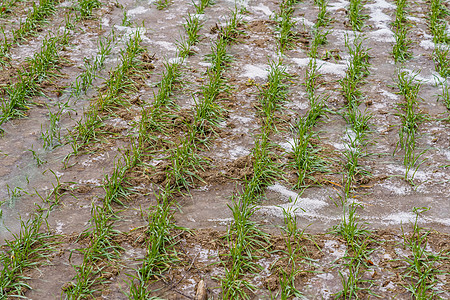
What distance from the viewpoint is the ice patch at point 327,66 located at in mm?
4719

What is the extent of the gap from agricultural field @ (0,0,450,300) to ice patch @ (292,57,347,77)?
2 cm

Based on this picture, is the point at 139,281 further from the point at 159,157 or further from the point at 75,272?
the point at 159,157

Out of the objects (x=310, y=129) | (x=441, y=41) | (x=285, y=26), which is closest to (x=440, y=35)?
(x=441, y=41)

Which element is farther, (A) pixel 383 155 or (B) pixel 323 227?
(A) pixel 383 155

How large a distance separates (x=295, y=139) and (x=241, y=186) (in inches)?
29.3

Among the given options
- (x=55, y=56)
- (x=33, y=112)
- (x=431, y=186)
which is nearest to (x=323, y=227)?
(x=431, y=186)

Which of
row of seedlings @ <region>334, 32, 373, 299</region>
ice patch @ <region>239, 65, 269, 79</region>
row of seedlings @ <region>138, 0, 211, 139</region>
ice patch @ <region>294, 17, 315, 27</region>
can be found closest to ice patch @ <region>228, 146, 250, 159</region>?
row of seedlings @ <region>138, 0, 211, 139</region>

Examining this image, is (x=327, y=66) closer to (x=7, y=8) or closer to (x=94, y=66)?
(x=94, y=66)

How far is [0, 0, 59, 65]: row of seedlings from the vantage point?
15.8ft

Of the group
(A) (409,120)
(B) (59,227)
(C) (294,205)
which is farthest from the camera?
(A) (409,120)

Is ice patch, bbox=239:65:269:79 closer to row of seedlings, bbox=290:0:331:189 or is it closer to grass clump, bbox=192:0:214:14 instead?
row of seedlings, bbox=290:0:331:189

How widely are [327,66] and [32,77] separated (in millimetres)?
2958

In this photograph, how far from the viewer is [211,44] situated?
5.12m

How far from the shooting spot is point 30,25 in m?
5.31
